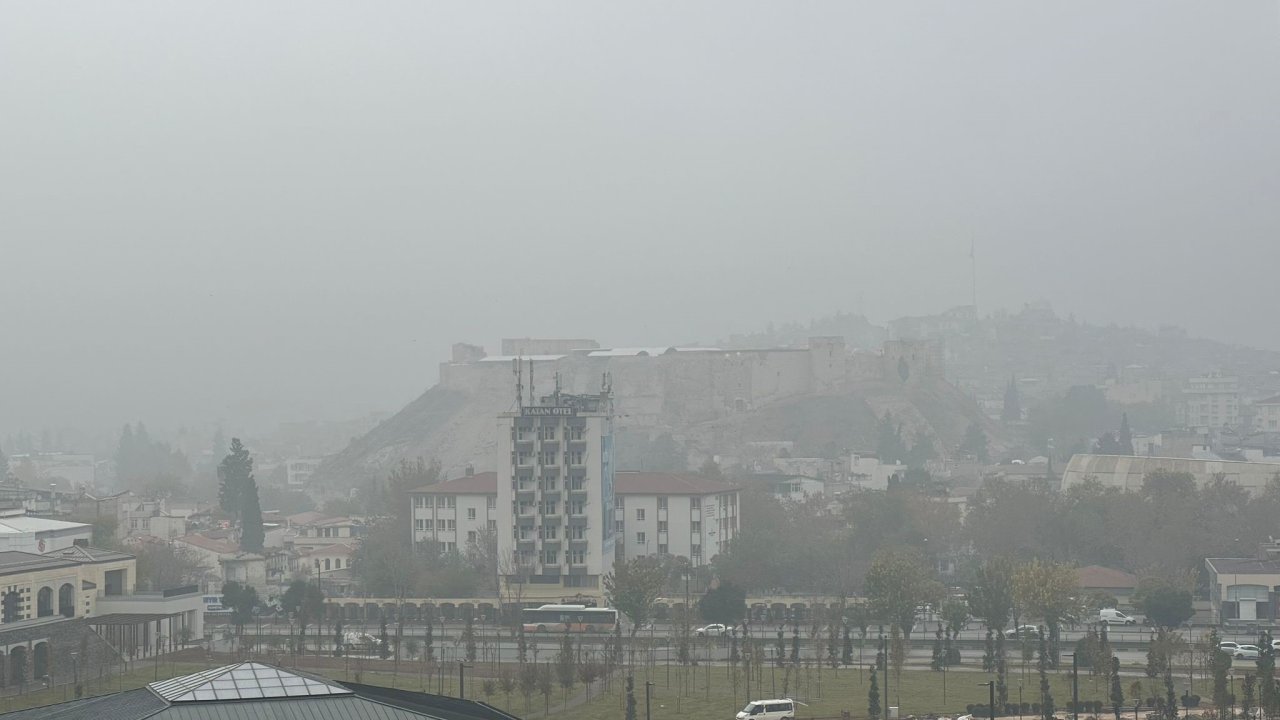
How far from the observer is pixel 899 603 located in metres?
37.9

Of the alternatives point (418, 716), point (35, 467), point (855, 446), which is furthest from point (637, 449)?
point (418, 716)

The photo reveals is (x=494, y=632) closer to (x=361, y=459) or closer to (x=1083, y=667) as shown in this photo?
(x=1083, y=667)

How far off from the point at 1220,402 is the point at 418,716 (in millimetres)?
133717

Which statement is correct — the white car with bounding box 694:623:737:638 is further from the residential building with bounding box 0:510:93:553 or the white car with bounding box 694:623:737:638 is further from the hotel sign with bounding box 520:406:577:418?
the residential building with bounding box 0:510:93:553

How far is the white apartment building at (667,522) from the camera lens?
52.7 metres

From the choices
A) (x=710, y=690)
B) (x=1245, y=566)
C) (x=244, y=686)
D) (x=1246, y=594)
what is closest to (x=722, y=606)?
(x=710, y=690)

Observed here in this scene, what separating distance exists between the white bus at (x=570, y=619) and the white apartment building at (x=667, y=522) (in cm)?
874

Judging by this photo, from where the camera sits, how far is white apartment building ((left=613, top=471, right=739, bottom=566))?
52719 millimetres

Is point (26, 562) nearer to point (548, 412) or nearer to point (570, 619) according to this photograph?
point (570, 619)

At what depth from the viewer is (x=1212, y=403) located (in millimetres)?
144875

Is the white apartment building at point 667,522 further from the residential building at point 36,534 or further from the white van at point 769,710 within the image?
the white van at point 769,710

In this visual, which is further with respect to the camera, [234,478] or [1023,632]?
[234,478]

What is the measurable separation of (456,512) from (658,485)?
6.43 meters

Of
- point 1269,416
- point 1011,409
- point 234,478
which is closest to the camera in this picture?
point 234,478
